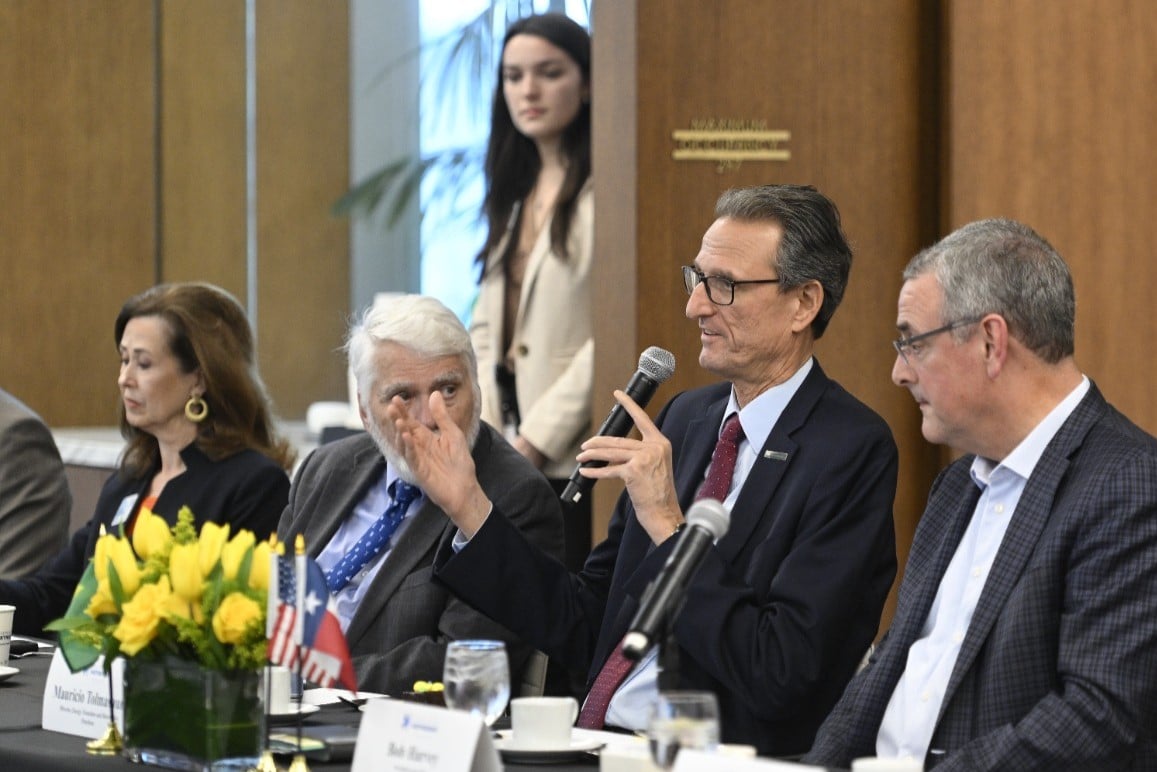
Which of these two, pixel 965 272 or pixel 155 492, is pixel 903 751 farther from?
pixel 155 492

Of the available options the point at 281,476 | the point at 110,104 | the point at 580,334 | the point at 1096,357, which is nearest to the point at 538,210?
the point at 580,334

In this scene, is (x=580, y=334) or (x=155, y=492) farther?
(x=580, y=334)

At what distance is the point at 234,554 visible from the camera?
79.7 inches

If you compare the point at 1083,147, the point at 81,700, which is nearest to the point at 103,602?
the point at 81,700

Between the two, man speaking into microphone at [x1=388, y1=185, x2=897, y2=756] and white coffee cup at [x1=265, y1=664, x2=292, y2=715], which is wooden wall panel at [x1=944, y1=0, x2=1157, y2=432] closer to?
man speaking into microphone at [x1=388, y1=185, x2=897, y2=756]

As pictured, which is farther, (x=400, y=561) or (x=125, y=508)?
(x=125, y=508)

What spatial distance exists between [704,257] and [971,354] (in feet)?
2.07

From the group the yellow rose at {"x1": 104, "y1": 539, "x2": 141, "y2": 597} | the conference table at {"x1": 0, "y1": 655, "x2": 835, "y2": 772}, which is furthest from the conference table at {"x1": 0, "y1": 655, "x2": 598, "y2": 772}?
the yellow rose at {"x1": 104, "y1": 539, "x2": 141, "y2": 597}

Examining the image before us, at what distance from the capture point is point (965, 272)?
232cm

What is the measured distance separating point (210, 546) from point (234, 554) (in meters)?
0.04

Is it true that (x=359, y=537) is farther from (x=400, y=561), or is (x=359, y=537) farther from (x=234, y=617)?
(x=234, y=617)

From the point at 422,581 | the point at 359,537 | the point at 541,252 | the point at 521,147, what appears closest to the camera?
the point at 422,581

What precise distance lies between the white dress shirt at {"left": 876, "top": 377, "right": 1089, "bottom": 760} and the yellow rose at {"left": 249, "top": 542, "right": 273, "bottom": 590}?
887mm

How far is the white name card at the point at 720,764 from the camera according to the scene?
1571 millimetres
